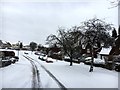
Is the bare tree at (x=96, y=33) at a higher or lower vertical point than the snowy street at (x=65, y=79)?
higher

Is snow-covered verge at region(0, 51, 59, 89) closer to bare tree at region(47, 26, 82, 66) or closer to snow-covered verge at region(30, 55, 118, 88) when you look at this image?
snow-covered verge at region(30, 55, 118, 88)

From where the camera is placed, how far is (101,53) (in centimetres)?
6662

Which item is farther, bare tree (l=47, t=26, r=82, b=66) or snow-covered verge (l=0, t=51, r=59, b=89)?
bare tree (l=47, t=26, r=82, b=66)

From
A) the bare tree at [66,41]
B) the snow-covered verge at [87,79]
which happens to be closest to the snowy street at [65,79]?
the snow-covered verge at [87,79]

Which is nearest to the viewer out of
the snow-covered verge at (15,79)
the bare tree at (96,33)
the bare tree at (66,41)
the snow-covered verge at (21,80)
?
the snow-covered verge at (21,80)

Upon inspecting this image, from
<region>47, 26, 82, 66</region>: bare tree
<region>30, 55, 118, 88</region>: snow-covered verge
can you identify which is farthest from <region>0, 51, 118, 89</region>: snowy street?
<region>47, 26, 82, 66</region>: bare tree

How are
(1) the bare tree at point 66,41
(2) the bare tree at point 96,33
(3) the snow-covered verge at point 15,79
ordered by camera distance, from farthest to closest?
(1) the bare tree at point 66,41
(2) the bare tree at point 96,33
(3) the snow-covered verge at point 15,79

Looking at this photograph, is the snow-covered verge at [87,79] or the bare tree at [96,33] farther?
the bare tree at [96,33]

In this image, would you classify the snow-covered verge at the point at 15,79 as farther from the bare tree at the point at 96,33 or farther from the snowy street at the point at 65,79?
the bare tree at the point at 96,33

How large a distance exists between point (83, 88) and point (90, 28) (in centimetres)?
1735

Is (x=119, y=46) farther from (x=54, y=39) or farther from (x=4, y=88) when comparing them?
(x=4, y=88)

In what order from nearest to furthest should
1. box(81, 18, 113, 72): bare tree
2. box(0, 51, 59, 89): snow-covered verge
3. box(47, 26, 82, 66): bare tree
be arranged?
box(0, 51, 59, 89): snow-covered verge
box(81, 18, 113, 72): bare tree
box(47, 26, 82, 66): bare tree

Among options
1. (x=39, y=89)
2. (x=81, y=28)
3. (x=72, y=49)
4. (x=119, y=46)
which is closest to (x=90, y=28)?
(x=81, y=28)

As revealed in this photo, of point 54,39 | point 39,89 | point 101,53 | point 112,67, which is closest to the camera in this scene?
point 39,89
